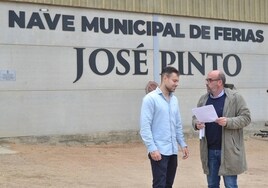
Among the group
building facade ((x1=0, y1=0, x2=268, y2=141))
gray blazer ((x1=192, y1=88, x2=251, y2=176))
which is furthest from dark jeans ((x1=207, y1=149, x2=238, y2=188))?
building facade ((x1=0, y1=0, x2=268, y2=141))

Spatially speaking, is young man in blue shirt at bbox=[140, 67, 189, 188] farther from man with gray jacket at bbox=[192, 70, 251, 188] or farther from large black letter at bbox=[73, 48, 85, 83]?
large black letter at bbox=[73, 48, 85, 83]

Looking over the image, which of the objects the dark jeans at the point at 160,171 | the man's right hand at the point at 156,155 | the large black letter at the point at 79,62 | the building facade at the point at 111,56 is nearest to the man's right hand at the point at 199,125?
the dark jeans at the point at 160,171

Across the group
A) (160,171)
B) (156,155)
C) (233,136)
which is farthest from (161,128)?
(233,136)

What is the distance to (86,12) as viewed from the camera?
16.4m

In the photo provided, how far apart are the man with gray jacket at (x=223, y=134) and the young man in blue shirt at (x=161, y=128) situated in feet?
1.35

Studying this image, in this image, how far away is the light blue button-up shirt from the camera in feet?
18.4

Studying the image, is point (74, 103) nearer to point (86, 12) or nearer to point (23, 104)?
point (23, 104)

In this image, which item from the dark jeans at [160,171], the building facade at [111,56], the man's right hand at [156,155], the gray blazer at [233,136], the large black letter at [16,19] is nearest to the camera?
the man's right hand at [156,155]

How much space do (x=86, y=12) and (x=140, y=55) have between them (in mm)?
2367

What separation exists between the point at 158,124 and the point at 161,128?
55 mm

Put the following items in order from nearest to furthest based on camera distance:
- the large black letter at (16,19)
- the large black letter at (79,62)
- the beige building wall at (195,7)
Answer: the large black letter at (16,19) → the large black letter at (79,62) → the beige building wall at (195,7)

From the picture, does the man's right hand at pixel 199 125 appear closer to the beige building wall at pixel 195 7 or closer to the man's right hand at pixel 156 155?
the man's right hand at pixel 156 155

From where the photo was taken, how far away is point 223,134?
585cm

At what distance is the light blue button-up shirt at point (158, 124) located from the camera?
5.61 meters
